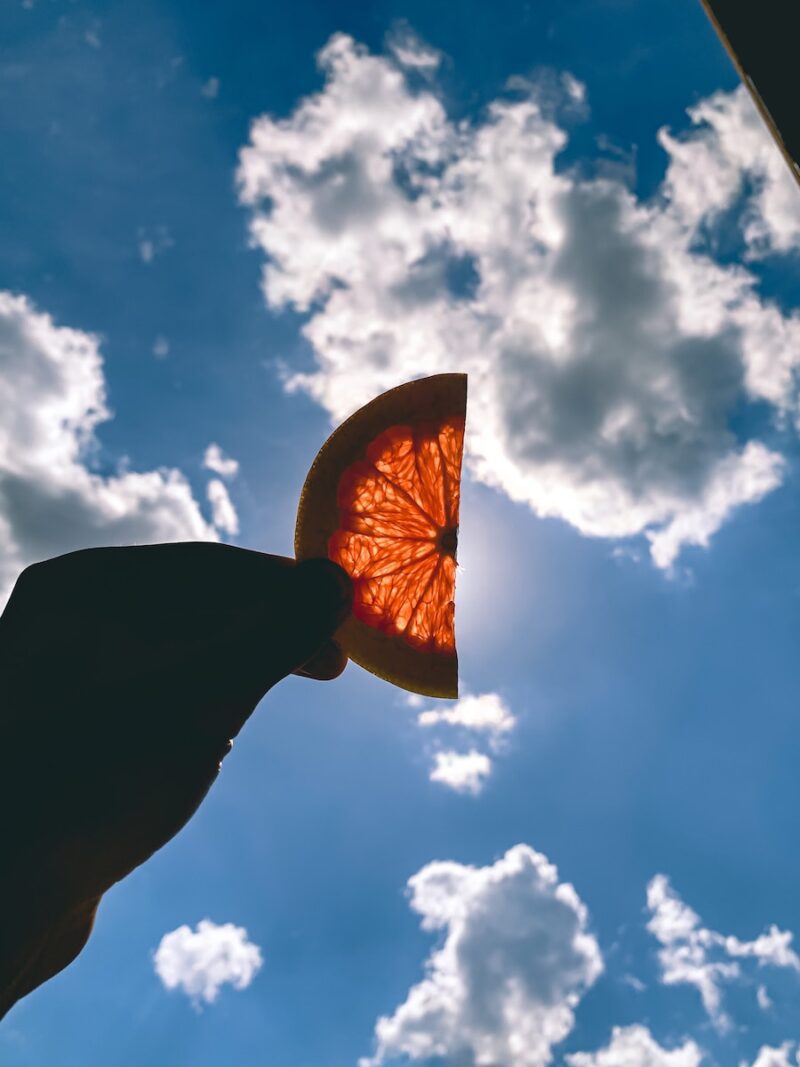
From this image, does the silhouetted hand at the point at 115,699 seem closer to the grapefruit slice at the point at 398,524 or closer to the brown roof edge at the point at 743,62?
the grapefruit slice at the point at 398,524

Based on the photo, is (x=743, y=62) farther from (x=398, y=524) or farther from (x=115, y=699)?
(x=115, y=699)

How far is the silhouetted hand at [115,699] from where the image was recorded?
5.55 ft

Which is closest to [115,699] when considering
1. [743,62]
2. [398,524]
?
[398,524]

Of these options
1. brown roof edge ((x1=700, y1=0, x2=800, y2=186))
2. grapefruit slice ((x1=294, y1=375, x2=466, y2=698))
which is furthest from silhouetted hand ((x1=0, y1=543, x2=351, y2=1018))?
brown roof edge ((x1=700, y1=0, x2=800, y2=186))

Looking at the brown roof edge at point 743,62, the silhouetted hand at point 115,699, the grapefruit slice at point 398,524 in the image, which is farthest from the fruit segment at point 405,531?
the brown roof edge at point 743,62

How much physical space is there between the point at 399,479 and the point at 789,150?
10.1 ft

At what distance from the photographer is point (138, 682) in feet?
6.35

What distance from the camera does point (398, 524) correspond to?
388cm

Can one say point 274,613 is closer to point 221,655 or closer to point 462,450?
point 221,655

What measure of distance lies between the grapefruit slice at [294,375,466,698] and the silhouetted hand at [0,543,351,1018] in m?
0.98

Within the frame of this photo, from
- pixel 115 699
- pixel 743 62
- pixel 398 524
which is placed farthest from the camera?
pixel 398 524

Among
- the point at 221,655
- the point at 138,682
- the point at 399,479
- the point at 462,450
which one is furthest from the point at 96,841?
the point at 462,450

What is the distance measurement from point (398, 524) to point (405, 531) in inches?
3.0

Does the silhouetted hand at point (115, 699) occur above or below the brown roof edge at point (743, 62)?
below
